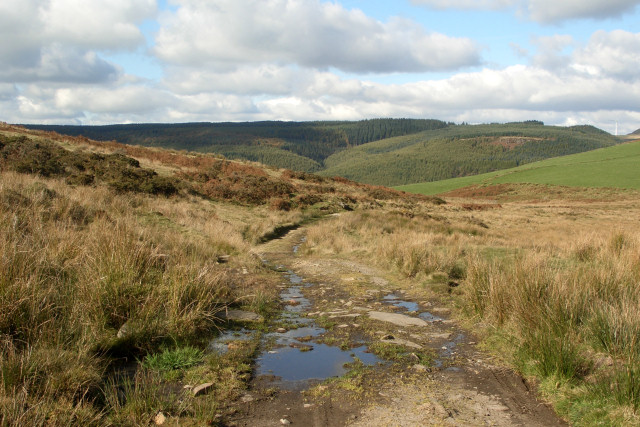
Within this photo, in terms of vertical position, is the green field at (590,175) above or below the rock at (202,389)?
below

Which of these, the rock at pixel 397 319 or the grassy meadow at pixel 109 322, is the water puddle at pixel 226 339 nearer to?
the grassy meadow at pixel 109 322

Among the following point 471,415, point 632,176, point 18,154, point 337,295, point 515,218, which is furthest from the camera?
point 632,176

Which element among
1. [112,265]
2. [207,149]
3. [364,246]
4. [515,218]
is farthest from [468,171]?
[112,265]

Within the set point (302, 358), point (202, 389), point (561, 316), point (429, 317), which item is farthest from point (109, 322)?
point (561, 316)

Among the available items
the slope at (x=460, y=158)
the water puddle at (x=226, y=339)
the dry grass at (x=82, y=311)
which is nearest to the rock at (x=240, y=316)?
the dry grass at (x=82, y=311)

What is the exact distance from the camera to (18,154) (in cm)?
1717

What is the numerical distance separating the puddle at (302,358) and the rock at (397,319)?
1.02m

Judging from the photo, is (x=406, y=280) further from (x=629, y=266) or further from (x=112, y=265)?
(x=112, y=265)

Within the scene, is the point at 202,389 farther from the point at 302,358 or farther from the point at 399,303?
the point at 399,303

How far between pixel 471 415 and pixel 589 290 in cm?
280

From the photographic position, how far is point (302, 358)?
5.04m

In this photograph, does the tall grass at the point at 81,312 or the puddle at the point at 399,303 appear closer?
the tall grass at the point at 81,312

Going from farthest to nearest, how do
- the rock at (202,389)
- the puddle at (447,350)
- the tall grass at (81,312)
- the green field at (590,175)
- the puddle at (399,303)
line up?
the green field at (590,175) < the puddle at (399,303) < the puddle at (447,350) < the rock at (202,389) < the tall grass at (81,312)

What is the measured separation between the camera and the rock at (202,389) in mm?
3863
